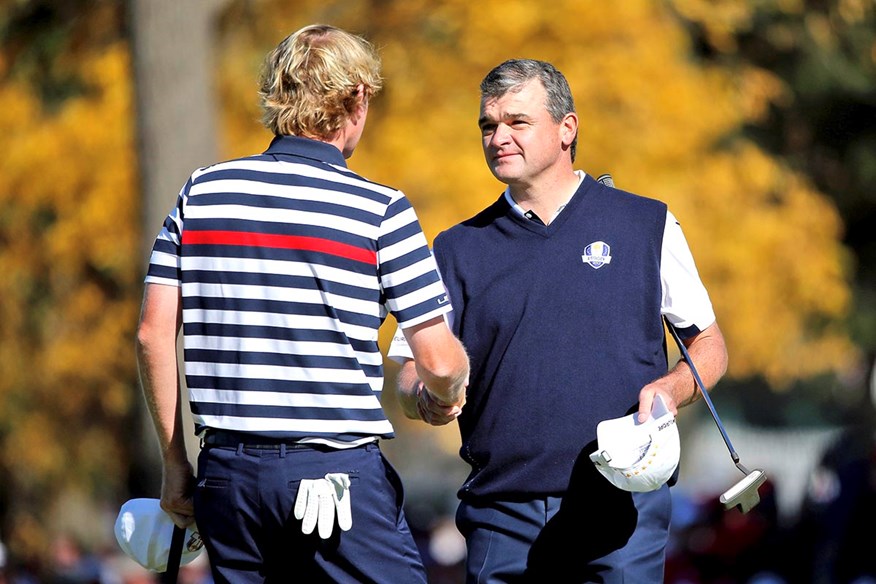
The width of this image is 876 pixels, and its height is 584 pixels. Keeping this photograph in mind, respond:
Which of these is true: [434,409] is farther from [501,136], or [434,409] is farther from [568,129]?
[568,129]

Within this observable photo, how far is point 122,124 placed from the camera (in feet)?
38.3

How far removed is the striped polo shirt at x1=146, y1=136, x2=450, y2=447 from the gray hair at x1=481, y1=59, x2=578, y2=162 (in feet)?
3.22

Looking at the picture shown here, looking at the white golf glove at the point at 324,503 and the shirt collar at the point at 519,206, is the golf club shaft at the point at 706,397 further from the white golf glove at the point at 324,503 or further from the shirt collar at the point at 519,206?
the white golf glove at the point at 324,503

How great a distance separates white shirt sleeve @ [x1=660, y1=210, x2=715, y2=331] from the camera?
436cm

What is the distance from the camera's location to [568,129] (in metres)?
4.53

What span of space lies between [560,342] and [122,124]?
814cm

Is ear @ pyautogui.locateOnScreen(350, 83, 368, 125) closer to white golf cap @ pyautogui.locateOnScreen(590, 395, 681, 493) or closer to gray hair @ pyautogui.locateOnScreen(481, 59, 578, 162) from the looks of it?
gray hair @ pyautogui.locateOnScreen(481, 59, 578, 162)

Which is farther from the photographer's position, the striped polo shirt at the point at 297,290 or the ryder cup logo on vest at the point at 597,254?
the ryder cup logo on vest at the point at 597,254

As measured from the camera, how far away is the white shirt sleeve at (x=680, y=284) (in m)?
4.36

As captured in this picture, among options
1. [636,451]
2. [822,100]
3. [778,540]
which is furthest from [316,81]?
[822,100]

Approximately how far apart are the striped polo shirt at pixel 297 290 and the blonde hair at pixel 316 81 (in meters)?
0.07

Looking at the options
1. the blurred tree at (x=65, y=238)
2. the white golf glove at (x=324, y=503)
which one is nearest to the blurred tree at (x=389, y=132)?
the blurred tree at (x=65, y=238)

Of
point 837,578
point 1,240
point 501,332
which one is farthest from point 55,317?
point 501,332

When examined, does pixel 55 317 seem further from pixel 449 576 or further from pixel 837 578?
pixel 837 578
